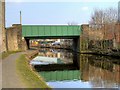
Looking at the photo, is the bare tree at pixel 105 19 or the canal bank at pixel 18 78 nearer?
the canal bank at pixel 18 78

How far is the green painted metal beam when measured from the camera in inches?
2253

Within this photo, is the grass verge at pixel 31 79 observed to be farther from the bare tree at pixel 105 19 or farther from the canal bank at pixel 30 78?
the bare tree at pixel 105 19

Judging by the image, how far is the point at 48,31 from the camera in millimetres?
57594

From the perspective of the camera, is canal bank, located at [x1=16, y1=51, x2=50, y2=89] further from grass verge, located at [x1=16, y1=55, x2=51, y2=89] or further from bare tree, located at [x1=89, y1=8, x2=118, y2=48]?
bare tree, located at [x1=89, y1=8, x2=118, y2=48]

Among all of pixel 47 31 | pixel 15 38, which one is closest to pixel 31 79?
pixel 47 31

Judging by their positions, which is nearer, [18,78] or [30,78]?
[18,78]

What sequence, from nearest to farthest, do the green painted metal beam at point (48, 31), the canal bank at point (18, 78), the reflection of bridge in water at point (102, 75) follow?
the canal bank at point (18, 78)
the reflection of bridge in water at point (102, 75)
the green painted metal beam at point (48, 31)

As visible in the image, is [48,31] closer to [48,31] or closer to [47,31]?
[48,31]

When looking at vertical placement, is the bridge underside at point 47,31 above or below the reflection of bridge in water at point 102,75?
above

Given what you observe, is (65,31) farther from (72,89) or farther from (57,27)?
(72,89)

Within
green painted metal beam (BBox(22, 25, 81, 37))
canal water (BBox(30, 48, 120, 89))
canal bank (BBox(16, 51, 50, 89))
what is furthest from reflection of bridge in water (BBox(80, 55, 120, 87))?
green painted metal beam (BBox(22, 25, 81, 37))

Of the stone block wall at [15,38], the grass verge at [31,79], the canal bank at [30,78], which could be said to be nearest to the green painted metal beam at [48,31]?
the stone block wall at [15,38]

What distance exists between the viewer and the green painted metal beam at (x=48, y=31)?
5722 centimetres

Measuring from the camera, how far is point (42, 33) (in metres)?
57.3
